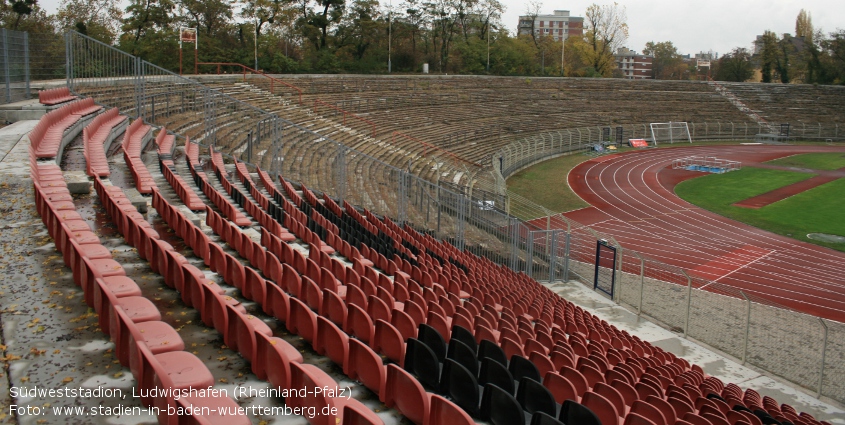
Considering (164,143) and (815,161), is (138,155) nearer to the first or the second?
(164,143)

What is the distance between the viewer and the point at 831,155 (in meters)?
47.3

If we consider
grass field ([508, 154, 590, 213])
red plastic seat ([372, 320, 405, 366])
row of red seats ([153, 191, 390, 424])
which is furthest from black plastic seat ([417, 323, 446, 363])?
grass field ([508, 154, 590, 213])

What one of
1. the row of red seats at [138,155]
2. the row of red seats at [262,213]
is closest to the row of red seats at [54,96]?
the row of red seats at [138,155]

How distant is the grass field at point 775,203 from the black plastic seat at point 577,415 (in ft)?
73.6

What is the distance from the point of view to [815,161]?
44.8 m

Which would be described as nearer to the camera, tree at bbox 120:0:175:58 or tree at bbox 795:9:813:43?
tree at bbox 120:0:175:58

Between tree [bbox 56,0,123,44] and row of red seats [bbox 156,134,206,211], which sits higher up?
tree [bbox 56,0,123,44]

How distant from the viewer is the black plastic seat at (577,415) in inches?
229

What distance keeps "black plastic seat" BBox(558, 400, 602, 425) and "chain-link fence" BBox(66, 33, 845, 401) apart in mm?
7980

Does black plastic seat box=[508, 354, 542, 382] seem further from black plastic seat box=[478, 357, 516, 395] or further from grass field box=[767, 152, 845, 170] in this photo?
grass field box=[767, 152, 845, 170]

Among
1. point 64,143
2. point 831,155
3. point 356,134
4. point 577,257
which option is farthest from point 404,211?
point 831,155

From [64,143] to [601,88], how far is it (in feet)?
170

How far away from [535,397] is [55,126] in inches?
536

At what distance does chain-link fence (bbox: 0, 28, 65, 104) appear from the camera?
59.8 ft
